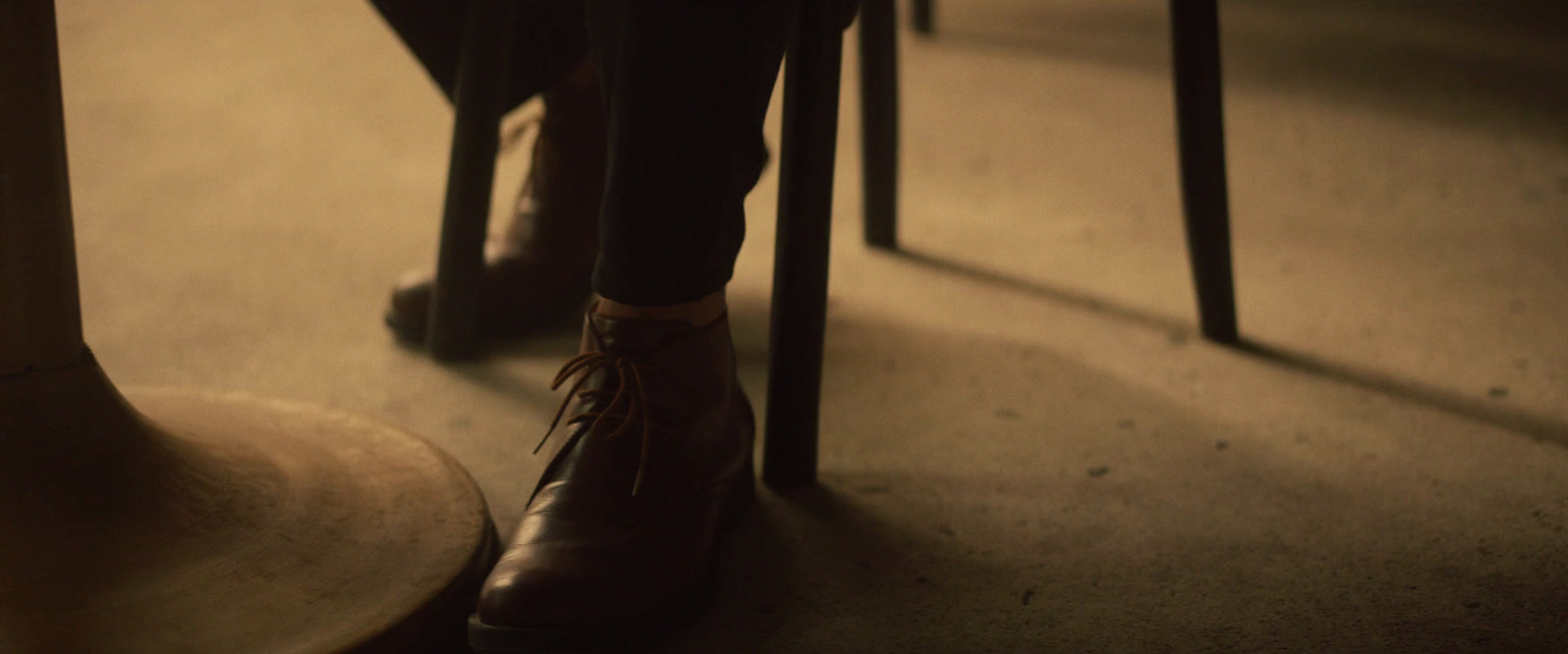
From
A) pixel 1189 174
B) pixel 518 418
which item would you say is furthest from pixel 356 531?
pixel 1189 174

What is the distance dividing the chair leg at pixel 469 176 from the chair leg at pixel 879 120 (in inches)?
14.2

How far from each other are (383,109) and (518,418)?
39.5 inches

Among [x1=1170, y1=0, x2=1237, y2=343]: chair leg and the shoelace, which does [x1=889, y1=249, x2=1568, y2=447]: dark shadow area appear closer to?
[x1=1170, y1=0, x2=1237, y2=343]: chair leg

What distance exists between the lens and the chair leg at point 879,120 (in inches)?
48.5

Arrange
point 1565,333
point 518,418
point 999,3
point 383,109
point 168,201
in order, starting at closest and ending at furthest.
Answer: point 518,418 → point 1565,333 → point 168,201 → point 383,109 → point 999,3

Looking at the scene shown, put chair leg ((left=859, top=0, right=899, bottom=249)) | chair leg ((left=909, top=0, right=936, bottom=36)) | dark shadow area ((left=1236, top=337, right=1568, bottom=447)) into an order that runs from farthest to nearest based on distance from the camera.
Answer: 1. chair leg ((left=909, top=0, right=936, bottom=36))
2. chair leg ((left=859, top=0, right=899, bottom=249))
3. dark shadow area ((left=1236, top=337, right=1568, bottom=447))

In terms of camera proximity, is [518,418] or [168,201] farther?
[168,201]

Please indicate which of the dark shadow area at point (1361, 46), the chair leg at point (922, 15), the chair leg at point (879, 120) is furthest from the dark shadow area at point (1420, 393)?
the chair leg at point (922, 15)

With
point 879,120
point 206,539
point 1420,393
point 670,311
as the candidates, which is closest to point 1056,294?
point 879,120

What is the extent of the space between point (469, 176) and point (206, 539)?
1.39 feet

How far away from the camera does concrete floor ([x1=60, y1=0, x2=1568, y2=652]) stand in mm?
766

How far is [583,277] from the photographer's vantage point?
1.15 meters

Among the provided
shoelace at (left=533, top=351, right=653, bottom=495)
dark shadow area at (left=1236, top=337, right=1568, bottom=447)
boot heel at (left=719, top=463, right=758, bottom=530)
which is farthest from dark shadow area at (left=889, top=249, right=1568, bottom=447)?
shoelace at (left=533, top=351, right=653, bottom=495)

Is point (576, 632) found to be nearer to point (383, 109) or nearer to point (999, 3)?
point (383, 109)
